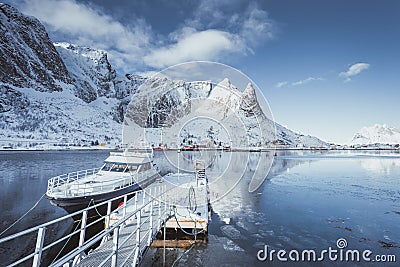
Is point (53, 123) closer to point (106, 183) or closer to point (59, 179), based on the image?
point (59, 179)

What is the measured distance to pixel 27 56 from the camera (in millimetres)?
→ 142000

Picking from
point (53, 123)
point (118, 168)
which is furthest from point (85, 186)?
point (53, 123)

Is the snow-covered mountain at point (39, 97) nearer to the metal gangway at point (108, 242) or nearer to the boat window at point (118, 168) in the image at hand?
the boat window at point (118, 168)

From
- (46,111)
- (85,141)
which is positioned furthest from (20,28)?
(85,141)

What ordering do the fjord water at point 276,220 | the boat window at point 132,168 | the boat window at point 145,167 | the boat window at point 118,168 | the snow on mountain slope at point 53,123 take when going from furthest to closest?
the snow on mountain slope at point 53,123
the boat window at point 145,167
the boat window at point 132,168
the boat window at point 118,168
the fjord water at point 276,220

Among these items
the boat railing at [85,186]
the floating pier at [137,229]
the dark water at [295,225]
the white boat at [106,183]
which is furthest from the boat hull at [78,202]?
the dark water at [295,225]

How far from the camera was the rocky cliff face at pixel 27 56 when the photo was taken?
12625cm

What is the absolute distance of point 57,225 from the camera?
12.7 meters

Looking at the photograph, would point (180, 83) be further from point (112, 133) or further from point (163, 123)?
point (112, 133)

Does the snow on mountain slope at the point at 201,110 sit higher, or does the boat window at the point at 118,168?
the snow on mountain slope at the point at 201,110

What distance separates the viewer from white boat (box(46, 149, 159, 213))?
12.1 metres

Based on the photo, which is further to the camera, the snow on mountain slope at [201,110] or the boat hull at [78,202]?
the boat hull at [78,202]

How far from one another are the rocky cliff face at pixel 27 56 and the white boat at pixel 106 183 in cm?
13903

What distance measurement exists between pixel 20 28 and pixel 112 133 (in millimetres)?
103996
